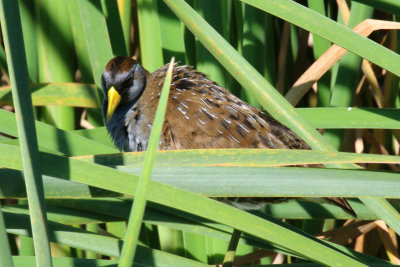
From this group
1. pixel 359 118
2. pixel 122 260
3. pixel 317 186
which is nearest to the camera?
pixel 122 260

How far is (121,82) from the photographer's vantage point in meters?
1.86

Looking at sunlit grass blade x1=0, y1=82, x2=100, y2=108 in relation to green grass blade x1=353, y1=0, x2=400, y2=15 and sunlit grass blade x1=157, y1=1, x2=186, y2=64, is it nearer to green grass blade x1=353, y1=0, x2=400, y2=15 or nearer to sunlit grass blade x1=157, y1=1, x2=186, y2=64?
sunlit grass blade x1=157, y1=1, x2=186, y2=64

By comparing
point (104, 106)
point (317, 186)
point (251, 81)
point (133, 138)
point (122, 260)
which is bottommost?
point (122, 260)

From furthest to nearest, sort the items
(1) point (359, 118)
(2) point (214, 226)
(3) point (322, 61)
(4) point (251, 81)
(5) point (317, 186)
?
(3) point (322, 61)
(2) point (214, 226)
(1) point (359, 118)
(4) point (251, 81)
(5) point (317, 186)

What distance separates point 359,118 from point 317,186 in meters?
0.55

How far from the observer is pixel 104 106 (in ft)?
6.15

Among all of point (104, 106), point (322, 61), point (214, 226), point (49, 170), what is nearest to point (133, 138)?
point (104, 106)

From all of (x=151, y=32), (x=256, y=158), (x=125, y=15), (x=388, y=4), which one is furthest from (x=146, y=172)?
(x=125, y=15)

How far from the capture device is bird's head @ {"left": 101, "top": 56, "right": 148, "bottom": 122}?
1773 millimetres

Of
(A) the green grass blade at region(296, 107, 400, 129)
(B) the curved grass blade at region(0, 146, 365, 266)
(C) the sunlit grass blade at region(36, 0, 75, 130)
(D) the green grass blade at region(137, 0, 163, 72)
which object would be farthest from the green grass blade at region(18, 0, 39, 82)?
(B) the curved grass blade at region(0, 146, 365, 266)

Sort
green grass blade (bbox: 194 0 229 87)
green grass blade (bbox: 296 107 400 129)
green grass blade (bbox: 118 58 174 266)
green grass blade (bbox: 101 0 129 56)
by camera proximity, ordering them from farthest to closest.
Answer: green grass blade (bbox: 101 0 129 56)
green grass blade (bbox: 194 0 229 87)
green grass blade (bbox: 296 107 400 129)
green grass blade (bbox: 118 58 174 266)

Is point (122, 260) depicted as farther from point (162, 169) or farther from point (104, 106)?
point (104, 106)

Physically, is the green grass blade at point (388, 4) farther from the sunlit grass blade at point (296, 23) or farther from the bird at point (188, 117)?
the bird at point (188, 117)

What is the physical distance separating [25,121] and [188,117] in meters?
0.98
